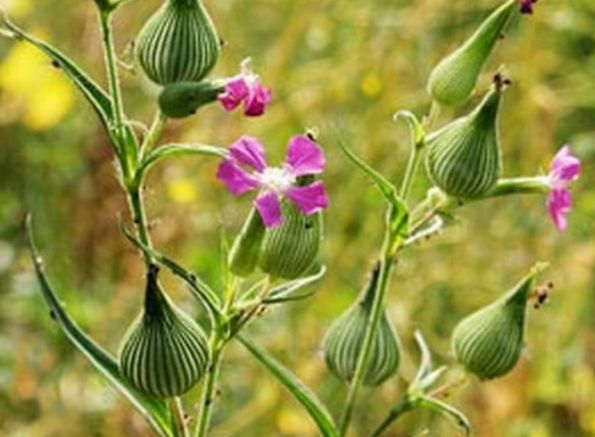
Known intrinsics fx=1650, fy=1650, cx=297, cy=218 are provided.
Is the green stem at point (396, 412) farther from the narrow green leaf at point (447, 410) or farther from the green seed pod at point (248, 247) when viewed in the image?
the green seed pod at point (248, 247)

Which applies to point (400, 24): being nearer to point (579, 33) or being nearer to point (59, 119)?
point (579, 33)

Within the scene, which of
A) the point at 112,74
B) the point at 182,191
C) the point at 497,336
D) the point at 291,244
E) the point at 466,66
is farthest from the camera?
the point at 182,191

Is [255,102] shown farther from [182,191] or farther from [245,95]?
[182,191]

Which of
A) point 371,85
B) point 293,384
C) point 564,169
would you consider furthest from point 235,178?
point 371,85

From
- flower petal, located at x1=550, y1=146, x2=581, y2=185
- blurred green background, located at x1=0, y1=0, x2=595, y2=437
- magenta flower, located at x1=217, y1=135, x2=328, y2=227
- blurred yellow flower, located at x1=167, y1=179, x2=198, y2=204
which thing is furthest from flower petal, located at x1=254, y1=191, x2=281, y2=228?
blurred yellow flower, located at x1=167, y1=179, x2=198, y2=204

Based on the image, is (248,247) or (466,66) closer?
(248,247)
